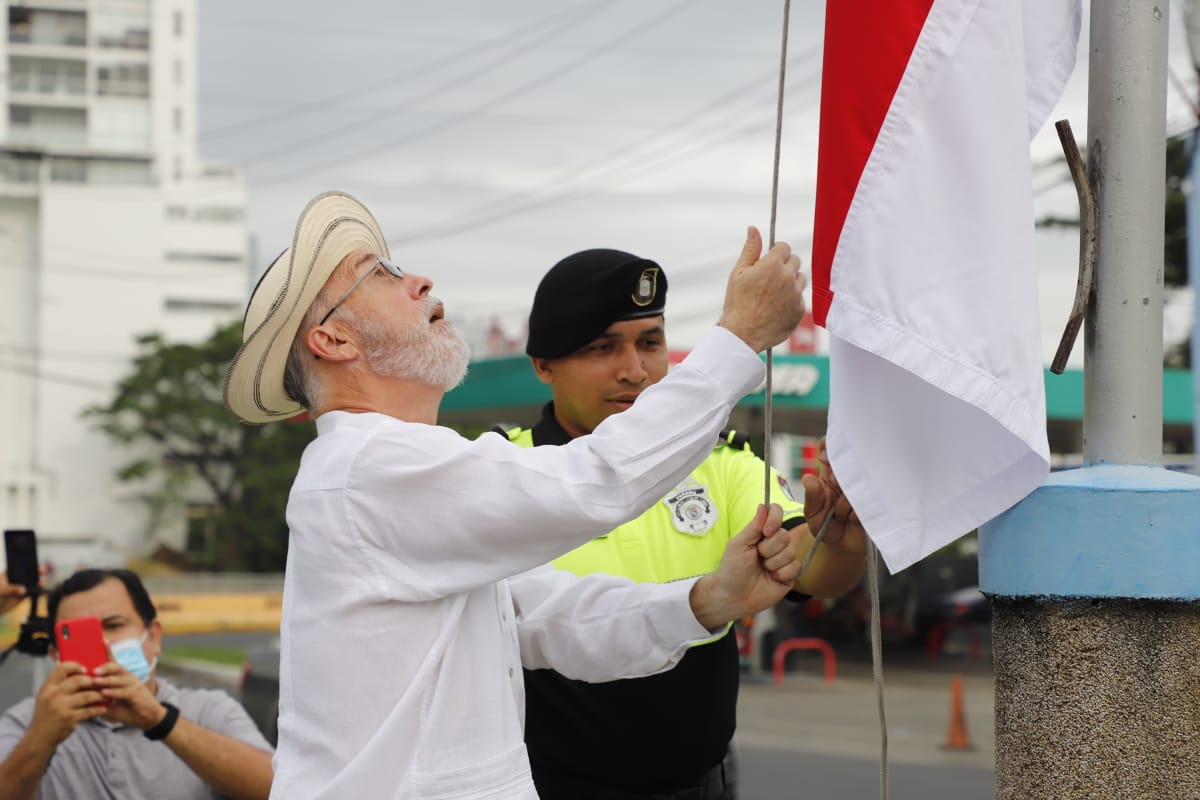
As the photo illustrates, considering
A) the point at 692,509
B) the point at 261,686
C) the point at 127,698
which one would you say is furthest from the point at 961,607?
the point at 692,509

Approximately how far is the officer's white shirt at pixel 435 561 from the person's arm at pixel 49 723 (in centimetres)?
152

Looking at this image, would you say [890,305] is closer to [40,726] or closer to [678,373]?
[678,373]

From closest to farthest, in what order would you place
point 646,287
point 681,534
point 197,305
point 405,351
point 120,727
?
1. point 405,351
2. point 681,534
3. point 646,287
4. point 120,727
5. point 197,305

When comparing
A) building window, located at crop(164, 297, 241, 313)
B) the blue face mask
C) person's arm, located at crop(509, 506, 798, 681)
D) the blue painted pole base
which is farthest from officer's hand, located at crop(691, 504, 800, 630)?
building window, located at crop(164, 297, 241, 313)

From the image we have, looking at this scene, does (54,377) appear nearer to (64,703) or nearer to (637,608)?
(64,703)

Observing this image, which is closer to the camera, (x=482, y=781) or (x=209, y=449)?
(x=482, y=781)

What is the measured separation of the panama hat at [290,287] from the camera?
2.84 m

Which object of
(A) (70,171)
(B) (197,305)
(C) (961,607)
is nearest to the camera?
(C) (961,607)

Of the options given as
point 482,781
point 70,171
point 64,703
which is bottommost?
point 64,703

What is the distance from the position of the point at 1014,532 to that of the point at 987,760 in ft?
34.7

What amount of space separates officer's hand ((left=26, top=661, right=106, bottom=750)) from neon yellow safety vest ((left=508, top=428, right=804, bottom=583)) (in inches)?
55.6

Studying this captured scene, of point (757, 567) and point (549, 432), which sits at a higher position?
point (549, 432)

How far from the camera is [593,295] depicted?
3572mm

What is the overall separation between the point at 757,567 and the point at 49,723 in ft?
7.22
